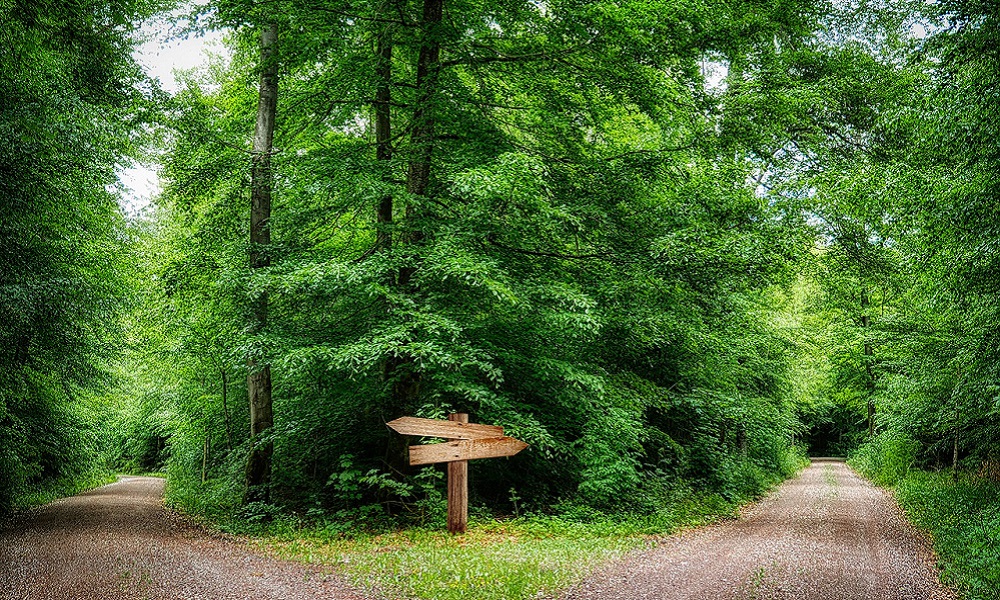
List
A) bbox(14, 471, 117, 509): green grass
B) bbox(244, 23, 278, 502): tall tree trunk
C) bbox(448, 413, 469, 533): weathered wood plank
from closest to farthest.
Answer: bbox(448, 413, 469, 533): weathered wood plank, bbox(244, 23, 278, 502): tall tree trunk, bbox(14, 471, 117, 509): green grass

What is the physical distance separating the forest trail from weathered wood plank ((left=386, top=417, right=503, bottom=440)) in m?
2.23

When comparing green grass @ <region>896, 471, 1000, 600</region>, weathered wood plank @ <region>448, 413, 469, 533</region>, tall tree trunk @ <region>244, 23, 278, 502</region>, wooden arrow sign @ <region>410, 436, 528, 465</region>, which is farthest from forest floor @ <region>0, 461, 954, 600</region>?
tall tree trunk @ <region>244, 23, 278, 502</region>

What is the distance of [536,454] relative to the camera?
1287 cm

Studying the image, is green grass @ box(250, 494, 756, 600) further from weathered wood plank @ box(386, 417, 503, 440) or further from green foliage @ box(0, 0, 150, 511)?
green foliage @ box(0, 0, 150, 511)

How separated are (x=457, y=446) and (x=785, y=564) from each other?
4.52 meters

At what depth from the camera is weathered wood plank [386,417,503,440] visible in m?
9.10

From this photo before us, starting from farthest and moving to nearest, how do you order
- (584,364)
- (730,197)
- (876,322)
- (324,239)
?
(876,322) < (324,239) < (584,364) < (730,197)

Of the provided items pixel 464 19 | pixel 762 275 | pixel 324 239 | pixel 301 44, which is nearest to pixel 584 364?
pixel 762 275

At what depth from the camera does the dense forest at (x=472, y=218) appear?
32.5 ft

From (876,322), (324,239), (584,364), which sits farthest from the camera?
(876,322)

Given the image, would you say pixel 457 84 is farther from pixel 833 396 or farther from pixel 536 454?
pixel 833 396

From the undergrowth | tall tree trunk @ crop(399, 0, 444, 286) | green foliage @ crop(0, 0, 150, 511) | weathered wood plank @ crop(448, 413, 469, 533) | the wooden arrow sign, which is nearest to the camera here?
the undergrowth

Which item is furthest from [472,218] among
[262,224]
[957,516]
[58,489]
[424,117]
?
[58,489]

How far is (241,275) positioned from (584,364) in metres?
6.16
